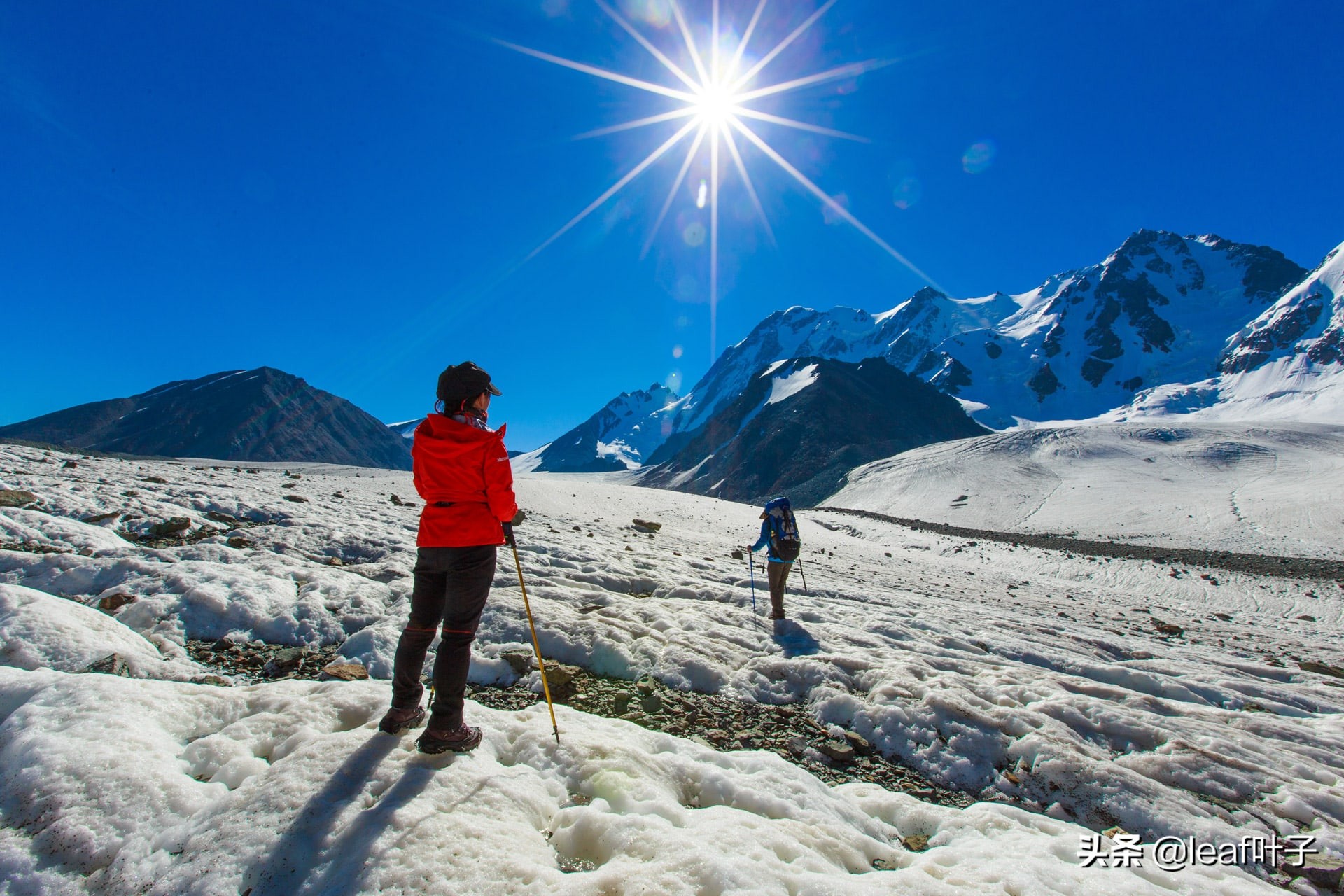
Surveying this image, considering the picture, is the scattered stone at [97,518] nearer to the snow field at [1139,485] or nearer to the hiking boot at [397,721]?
the hiking boot at [397,721]

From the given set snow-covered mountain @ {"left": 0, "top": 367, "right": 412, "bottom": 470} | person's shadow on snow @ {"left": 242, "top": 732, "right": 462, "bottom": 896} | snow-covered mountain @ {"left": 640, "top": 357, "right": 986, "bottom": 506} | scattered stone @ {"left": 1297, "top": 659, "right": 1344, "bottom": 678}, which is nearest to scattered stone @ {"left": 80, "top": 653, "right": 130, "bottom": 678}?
person's shadow on snow @ {"left": 242, "top": 732, "right": 462, "bottom": 896}

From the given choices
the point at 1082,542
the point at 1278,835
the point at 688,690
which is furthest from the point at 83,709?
the point at 1082,542

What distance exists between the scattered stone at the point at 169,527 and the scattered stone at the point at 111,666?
19.2ft

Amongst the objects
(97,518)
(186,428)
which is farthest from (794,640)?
(186,428)

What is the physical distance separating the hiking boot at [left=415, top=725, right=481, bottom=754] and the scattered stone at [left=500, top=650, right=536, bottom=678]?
7.30 ft

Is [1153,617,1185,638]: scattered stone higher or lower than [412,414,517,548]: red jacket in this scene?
lower

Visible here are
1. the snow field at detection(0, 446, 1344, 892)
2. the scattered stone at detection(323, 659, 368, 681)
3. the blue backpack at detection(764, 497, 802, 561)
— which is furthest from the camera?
the blue backpack at detection(764, 497, 802, 561)

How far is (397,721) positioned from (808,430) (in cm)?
12064

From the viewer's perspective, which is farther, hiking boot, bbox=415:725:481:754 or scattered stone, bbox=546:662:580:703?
scattered stone, bbox=546:662:580:703

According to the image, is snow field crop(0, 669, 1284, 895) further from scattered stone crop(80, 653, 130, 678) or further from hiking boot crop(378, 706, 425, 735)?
scattered stone crop(80, 653, 130, 678)

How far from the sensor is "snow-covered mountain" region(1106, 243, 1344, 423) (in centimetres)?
13050

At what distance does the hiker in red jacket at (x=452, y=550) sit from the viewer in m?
4.21

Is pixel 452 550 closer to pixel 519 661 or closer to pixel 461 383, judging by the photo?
pixel 461 383

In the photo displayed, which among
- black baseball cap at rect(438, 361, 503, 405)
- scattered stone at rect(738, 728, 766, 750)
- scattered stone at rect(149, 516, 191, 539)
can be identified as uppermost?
black baseball cap at rect(438, 361, 503, 405)
